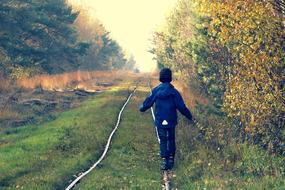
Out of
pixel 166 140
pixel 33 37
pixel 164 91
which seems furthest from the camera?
pixel 33 37

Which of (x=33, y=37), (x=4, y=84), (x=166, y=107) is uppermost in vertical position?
(x=33, y=37)

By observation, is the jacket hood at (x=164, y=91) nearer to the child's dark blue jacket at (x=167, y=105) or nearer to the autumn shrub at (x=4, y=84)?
the child's dark blue jacket at (x=167, y=105)

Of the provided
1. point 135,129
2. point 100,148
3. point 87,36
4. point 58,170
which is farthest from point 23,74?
point 87,36

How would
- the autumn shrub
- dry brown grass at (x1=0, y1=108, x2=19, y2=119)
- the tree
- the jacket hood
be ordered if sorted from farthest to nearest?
the tree, the autumn shrub, dry brown grass at (x1=0, y1=108, x2=19, y2=119), the jacket hood

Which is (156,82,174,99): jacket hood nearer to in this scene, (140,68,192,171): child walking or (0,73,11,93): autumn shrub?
(140,68,192,171): child walking

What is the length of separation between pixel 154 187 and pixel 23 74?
25.4 metres

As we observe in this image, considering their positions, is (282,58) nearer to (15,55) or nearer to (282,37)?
(282,37)

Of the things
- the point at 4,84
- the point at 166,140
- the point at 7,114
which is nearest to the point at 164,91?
the point at 166,140

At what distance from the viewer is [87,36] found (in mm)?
80000

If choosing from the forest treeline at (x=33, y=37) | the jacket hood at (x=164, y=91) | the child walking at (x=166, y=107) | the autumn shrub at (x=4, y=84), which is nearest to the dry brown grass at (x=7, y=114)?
the autumn shrub at (x=4, y=84)

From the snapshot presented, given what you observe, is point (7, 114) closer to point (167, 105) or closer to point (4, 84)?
point (4, 84)

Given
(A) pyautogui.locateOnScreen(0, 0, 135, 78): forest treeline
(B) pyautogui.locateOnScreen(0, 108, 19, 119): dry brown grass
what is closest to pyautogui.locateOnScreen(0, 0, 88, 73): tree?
(A) pyautogui.locateOnScreen(0, 0, 135, 78): forest treeline

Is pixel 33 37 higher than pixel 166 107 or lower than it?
higher

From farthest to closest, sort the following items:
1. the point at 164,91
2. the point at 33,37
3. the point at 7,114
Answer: the point at 33,37
the point at 7,114
the point at 164,91
